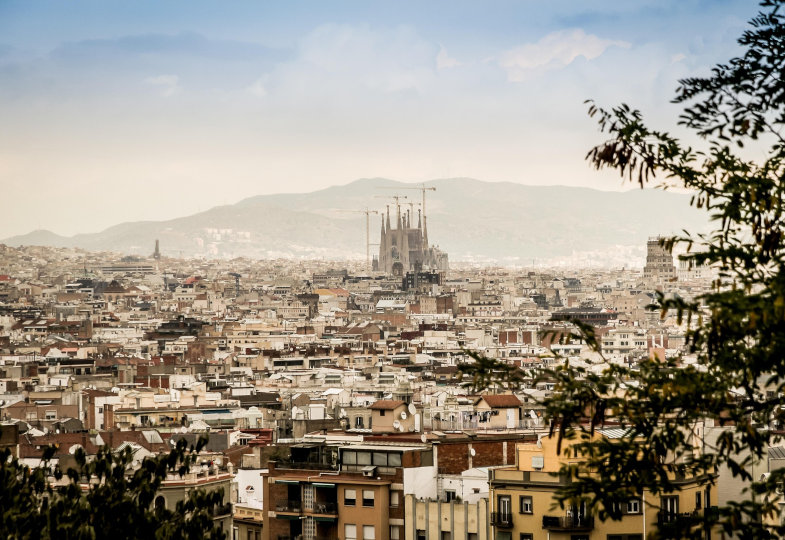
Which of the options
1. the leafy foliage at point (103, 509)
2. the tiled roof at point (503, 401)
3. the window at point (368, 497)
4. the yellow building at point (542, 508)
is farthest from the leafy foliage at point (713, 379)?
the tiled roof at point (503, 401)

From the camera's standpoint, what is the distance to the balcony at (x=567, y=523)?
21641 mm

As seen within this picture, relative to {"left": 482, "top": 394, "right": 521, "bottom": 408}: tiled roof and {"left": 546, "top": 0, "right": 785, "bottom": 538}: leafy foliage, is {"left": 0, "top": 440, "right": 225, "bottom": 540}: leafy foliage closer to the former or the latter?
{"left": 546, "top": 0, "right": 785, "bottom": 538}: leafy foliage

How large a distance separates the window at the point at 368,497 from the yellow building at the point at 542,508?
2218mm

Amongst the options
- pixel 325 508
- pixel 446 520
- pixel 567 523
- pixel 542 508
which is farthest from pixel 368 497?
pixel 567 523

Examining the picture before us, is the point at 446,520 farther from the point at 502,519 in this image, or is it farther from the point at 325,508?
the point at 325,508

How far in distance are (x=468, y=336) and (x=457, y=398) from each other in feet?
242

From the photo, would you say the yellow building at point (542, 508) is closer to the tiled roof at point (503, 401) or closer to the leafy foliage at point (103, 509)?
the leafy foliage at point (103, 509)

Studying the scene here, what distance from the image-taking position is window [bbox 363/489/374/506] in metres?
24.6

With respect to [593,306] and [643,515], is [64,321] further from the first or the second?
[643,515]

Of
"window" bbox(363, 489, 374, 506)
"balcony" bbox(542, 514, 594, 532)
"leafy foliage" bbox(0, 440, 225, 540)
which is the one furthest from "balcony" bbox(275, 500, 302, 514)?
"leafy foliage" bbox(0, 440, 225, 540)

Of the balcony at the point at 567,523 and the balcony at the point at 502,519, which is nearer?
the balcony at the point at 567,523

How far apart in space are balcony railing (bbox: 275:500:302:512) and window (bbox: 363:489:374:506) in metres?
1.07

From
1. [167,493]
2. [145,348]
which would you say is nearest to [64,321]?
[145,348]

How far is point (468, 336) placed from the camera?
13638cm
